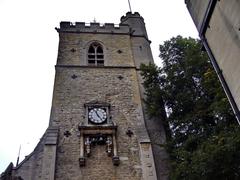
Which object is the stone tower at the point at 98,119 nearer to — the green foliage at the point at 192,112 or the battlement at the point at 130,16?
the green foliage at the point at 192,112

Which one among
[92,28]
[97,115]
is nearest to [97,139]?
[97,115]

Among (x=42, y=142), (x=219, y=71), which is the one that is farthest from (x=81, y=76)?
(x=219, y=71)

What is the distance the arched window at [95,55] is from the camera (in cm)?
1877

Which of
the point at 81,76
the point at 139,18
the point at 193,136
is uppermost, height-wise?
the point at 139,18

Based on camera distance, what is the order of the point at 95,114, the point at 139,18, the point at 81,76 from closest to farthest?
1. the point at 95,114
2. the point at 81,76
3. the point at 139,18

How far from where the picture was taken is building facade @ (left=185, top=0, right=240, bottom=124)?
4.28 m

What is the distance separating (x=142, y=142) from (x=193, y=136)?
10.1ft

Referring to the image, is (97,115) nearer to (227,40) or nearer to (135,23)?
(135,23)

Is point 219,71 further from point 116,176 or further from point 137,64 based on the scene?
point 137,64

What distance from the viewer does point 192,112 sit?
40.5ft

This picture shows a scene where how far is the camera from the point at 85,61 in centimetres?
1845

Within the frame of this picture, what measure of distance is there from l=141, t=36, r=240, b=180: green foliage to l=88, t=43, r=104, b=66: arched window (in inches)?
145

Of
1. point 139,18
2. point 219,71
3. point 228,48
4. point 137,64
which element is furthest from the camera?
point 139,18

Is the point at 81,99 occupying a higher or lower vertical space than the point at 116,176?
higher
